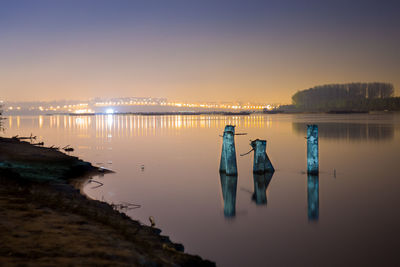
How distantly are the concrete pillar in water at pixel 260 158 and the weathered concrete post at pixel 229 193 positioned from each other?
1.15 meters

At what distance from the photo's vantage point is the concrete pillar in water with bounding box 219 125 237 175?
46.7 ft

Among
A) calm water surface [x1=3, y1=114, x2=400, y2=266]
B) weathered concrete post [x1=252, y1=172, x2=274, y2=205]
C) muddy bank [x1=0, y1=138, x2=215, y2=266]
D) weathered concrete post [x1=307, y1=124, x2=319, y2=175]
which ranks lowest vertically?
calm water surface [x1=3, y1=114, x2=400, y2=266]

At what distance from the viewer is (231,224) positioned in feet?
34.1

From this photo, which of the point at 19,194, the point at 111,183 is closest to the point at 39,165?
the point at 111,183

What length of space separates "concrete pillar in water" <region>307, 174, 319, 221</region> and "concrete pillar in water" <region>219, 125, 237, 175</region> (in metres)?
3.10

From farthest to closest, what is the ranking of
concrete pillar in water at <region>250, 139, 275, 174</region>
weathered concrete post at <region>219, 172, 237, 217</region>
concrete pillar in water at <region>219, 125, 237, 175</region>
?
1. concrete pillar in water at <region>250, 139, 275, 174</region>
2. concrete pillar in water at <region>219, 125, 237, 175</region>
3. weathered concrete post at <region>219, 172, 237, 217</region>

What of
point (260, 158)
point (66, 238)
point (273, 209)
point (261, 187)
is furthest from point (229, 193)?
point (66, 238)

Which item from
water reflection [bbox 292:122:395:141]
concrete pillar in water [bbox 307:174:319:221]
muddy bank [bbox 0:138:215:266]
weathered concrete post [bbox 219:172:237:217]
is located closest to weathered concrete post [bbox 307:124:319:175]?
concrete pillar in water [bbox 307:174:319:221]

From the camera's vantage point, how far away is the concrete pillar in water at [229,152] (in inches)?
560

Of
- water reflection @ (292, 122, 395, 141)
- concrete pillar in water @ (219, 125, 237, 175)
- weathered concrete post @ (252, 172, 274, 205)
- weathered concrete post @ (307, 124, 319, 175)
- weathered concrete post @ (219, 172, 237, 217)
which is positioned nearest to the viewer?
weathered concrete post @ (219, 172, 237, 217)

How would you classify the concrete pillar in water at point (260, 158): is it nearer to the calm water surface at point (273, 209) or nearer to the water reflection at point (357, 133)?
the calm water surface at point (273, 209)

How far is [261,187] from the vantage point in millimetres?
14672

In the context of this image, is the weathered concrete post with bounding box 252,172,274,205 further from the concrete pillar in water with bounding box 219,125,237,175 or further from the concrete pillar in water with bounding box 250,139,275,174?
the concrete pillar in water with bounding box 219,125,237,175

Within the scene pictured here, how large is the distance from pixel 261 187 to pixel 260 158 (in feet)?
5.49
